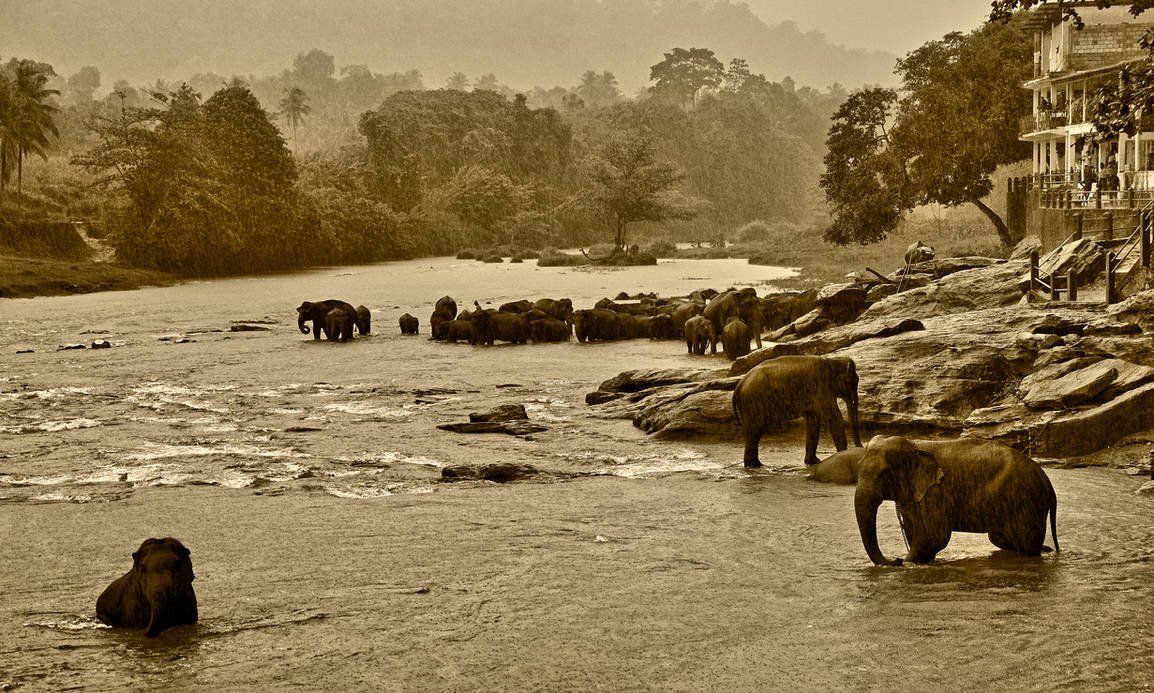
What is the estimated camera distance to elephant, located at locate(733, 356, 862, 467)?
43.4 ft

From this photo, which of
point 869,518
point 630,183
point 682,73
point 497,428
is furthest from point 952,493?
point 682,73

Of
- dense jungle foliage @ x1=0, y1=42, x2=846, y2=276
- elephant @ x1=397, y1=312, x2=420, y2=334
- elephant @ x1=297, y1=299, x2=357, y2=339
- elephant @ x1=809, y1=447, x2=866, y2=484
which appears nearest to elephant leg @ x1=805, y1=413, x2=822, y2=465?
elephant @ x1=809, y1=447, x2=866, y2=484

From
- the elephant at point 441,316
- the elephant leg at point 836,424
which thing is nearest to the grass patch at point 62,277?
the elephant at point 441,316

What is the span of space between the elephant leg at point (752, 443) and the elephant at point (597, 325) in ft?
54.3

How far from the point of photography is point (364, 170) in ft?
310

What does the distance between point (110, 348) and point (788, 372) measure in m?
21.0

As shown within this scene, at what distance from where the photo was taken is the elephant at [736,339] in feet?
78.0

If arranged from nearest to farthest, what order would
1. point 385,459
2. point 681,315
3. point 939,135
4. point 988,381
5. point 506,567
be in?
1. point 506,567
2. point 988,381
3. point 385,459
4. point 681,315
5. point 939,135

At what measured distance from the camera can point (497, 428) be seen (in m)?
16.9

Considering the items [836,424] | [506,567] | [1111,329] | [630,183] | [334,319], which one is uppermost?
[630,183]

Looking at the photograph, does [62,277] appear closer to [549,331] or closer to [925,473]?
[549,331]

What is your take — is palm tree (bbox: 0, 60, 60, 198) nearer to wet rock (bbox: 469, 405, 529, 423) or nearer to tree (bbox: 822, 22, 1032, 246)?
tree (bbox: 822, 22, 1032, 246)

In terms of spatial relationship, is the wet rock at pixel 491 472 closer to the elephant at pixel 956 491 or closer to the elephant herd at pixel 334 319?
the elephant at pixel 956 491

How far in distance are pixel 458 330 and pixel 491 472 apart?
16.9m
